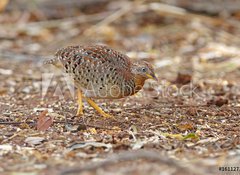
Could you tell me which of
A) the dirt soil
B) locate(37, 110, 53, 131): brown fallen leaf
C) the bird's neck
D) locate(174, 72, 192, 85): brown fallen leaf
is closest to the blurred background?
the dirt soil

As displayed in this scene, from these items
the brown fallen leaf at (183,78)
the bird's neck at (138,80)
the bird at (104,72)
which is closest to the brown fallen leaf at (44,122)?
the bird at (104,72)

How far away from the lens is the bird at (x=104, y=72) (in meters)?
5.29

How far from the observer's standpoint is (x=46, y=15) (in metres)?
11.2

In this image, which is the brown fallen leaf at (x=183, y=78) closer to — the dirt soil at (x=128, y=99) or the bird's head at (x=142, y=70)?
the dirt soil at (x=128, y=99)

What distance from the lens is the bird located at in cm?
Result: 529

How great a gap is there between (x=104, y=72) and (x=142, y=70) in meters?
0.40

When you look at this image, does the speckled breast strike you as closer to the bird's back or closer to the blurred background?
the bird's back

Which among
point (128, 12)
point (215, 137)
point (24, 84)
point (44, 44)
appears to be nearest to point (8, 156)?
point (215, 137)

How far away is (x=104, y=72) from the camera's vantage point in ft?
17.4

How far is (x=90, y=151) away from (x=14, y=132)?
897 millimetres

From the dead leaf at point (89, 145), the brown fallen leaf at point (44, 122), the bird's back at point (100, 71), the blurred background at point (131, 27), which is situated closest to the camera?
the dead leaf at point (89, 145)

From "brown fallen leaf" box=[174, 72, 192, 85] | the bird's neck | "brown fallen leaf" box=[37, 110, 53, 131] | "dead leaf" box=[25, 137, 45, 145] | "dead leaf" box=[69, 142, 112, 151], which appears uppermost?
"brown fallen leaf" box=[174, 72, 192, 85]

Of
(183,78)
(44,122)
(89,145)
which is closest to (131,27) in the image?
(183,78)

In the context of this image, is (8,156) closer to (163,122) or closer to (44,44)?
(163,122)
